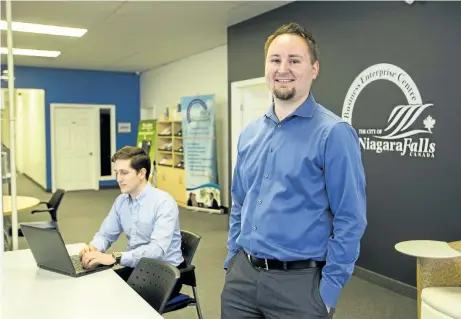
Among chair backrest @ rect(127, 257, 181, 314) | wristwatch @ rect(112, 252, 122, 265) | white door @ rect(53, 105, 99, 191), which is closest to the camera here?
chair backrest @ rect(127, 257, 181, 314)

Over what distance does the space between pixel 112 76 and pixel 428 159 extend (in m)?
8.70

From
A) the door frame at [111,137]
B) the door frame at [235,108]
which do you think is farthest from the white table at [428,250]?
the door frame at [111,137]

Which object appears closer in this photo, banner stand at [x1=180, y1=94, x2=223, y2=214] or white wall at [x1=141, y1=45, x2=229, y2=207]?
banner stand at [x1=180, y1=94, x2=223, y2=214]

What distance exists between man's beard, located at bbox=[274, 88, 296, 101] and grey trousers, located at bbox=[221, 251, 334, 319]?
0.61 m

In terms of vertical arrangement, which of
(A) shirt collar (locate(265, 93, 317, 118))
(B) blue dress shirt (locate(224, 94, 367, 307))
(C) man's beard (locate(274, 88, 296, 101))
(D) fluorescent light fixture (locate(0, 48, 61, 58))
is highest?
(D) fluorescent light fixture (locate(0, 48, 61, 58))

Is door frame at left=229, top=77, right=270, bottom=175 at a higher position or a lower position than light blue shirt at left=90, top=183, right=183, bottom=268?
higher

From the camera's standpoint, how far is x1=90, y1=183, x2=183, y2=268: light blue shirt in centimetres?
238

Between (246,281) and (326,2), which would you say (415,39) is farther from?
(246,281)

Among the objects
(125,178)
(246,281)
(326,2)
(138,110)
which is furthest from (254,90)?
(138,110)

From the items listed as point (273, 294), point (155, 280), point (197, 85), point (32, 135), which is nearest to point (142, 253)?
point (155, 280)

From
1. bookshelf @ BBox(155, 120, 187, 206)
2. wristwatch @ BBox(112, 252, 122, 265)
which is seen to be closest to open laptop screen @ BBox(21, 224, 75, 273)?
wristwatch @ BBox(112, 252, 122, 265)

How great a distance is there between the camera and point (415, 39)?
360cm

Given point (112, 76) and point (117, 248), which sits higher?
point (112, 76)

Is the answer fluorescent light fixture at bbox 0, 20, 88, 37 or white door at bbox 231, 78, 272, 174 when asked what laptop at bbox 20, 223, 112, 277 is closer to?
white door at bbox 231, 78, 272, 174
